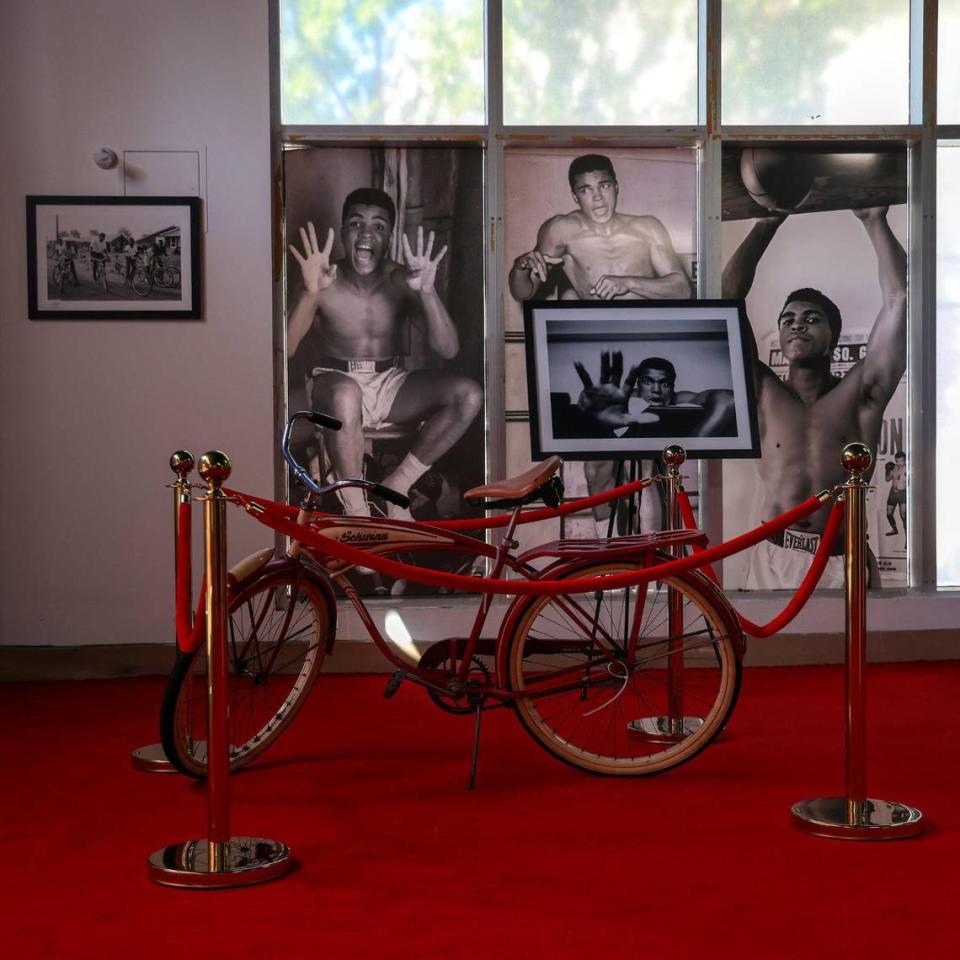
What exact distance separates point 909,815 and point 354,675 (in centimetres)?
297

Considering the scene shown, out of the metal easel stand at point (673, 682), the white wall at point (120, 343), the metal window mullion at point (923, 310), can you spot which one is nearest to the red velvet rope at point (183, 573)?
the metal easel stand at point (673, 682)

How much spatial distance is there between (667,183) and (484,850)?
3869 millimetres

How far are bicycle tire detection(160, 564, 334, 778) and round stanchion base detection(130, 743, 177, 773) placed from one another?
0.14 m

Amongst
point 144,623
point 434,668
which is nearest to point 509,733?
point 434,668

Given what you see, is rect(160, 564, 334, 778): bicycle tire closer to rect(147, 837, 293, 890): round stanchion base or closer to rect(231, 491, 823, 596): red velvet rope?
rect(231, 491, 823, 596): red velvet rope

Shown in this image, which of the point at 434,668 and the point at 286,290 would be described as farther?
the point at 286,290

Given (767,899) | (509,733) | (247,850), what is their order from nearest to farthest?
1. (767,899)
2. (247,850)
3. (509,733)

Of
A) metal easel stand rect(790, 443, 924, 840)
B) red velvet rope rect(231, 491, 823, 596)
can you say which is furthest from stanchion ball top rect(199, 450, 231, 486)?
metal easel stand rect(790, 443, 924, 840)

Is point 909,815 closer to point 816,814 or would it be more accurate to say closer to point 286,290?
point 816,814

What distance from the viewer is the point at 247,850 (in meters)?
2.85

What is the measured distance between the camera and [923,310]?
5.95 m

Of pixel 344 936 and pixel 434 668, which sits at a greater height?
pixel 434 668

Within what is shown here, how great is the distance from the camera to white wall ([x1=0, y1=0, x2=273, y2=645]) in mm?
5508

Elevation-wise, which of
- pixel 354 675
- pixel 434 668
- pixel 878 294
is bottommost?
pixel 354 675
